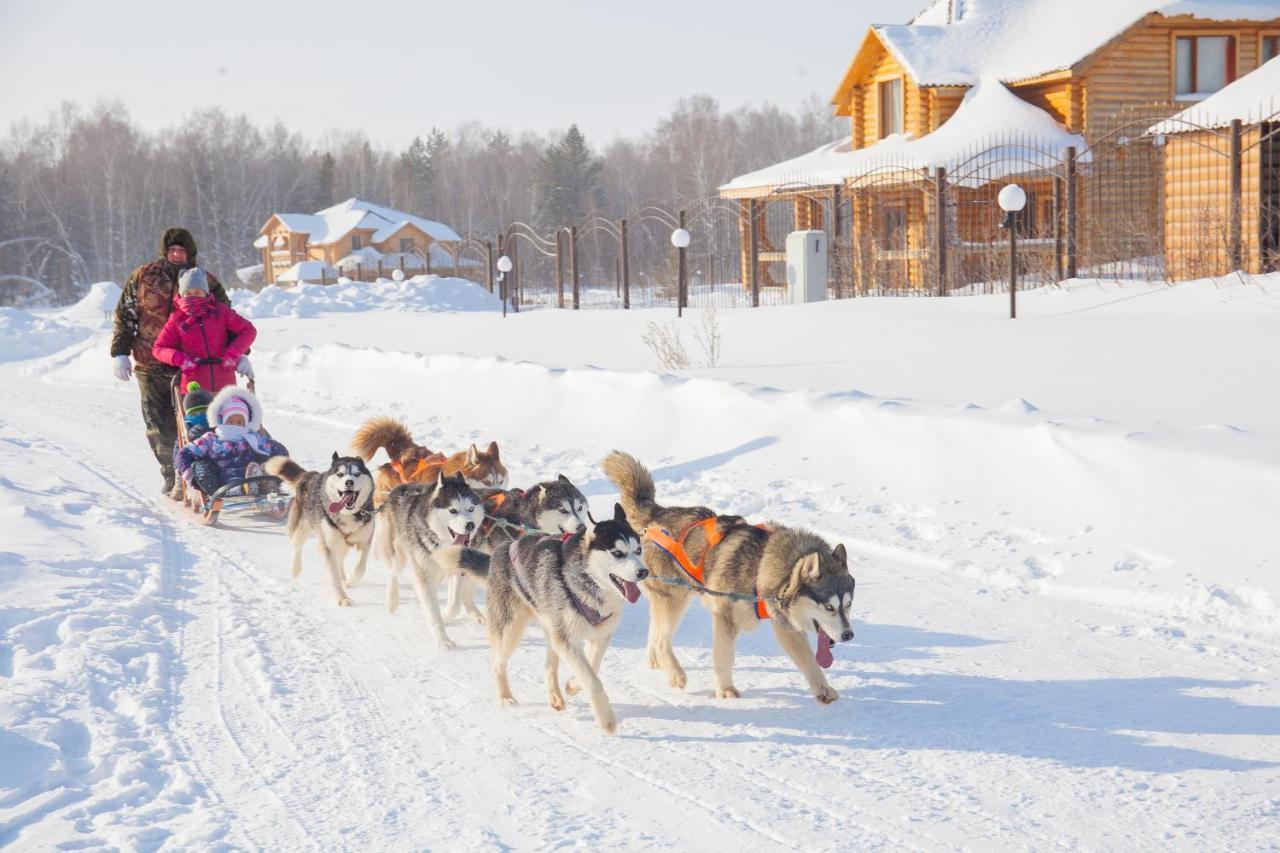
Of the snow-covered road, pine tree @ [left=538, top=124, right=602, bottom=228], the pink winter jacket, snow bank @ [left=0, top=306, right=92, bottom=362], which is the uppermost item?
pine tree @ [left=538, top=124, right=602, bottom=228]

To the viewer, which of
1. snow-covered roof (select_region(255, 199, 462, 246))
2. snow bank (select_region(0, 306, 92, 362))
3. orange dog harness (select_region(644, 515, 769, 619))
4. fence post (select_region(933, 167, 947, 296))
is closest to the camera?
orange dog harness (select_region(644, 515, 769, 619))

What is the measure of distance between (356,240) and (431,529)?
57366 mm

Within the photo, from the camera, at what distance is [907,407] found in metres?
8.44

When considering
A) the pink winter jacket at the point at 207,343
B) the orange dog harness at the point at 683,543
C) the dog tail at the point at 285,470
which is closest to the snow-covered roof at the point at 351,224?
the pink winter jacket at the point at 207,343

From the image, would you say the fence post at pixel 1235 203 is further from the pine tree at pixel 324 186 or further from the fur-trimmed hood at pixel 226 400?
the pine tree at pixel 324 186

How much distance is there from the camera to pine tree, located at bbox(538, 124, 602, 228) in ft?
230

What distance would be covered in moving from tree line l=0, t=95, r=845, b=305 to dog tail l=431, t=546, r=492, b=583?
58.2m

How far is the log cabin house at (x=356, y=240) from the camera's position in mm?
59438

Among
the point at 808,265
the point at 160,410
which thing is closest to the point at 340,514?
the point at 160,410

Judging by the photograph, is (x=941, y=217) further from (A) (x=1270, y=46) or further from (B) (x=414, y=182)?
(B) (x=414, y=182)

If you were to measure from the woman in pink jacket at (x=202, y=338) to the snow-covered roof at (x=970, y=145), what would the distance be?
660 inches

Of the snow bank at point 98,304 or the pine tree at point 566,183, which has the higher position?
the pine tree at point 566,183

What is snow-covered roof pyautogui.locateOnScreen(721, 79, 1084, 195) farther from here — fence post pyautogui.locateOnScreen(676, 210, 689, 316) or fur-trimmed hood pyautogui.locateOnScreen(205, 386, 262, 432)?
fur-trimmed hood pyautogui.locateOnScreen(205, 386, 262, 432)

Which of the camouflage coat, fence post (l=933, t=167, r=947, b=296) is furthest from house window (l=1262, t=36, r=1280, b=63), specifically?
the camouflage coat
